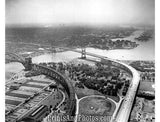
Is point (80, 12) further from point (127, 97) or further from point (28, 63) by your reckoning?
point (127, 97)

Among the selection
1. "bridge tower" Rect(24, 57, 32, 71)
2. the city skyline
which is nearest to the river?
"bridge tower" Rect(24, 57, 32, 71)

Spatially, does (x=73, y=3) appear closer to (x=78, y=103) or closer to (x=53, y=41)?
(x=53, y=41)

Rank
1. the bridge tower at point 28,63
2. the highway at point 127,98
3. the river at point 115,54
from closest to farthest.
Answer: the highway at point 127,98 → the river at point 115,54 → the bridge tower at point 28,63

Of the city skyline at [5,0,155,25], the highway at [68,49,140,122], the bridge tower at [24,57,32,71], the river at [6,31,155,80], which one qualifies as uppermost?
the city skyline at [5,0,155,25]

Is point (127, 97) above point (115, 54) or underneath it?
underneath

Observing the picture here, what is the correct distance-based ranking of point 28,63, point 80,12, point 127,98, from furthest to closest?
1. point 28,63
2. point 80,12
3. point 127,98

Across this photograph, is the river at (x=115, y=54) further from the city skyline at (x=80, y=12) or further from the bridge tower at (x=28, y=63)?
the city skyline at (x=80, y=12)

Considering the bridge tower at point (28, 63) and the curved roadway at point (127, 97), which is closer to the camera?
the curved roadway at point (127, 97)

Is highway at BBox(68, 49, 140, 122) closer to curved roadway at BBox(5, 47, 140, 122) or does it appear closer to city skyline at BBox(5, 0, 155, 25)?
curved roadway at BBox(5, 47, 140, 122)

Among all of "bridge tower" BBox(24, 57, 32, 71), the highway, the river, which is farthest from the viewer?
"bridge tower" BBox(24, 57, 32, 71)

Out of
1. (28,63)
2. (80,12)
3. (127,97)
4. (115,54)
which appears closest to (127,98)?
(127,97)

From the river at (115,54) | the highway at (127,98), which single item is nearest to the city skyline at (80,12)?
the river at (115,54)
